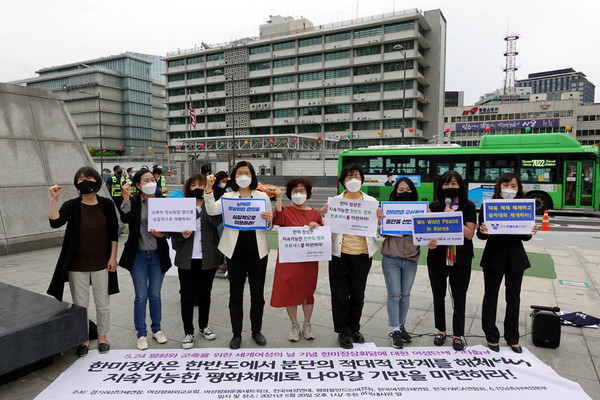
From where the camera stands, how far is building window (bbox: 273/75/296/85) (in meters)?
67.3

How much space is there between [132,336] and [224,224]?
187cm

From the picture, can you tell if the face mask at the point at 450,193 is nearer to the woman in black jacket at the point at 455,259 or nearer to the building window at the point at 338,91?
the woman in black jacket at the point at 455,259

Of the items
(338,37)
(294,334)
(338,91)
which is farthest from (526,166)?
(338,37)

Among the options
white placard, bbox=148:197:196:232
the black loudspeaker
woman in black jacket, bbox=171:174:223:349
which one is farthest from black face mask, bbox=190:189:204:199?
the black loudspeaker

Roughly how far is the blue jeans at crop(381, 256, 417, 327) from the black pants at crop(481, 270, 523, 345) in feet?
2.73

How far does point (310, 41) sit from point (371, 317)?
66.1 metres

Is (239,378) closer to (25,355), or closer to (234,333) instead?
(234,333)

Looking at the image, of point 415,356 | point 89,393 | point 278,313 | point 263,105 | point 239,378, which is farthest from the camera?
point 263,105

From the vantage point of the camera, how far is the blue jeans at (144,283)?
4.60m

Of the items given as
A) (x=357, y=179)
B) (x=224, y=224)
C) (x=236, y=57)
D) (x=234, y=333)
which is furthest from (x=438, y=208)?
(x=236, y=57)

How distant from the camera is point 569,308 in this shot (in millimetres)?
6109

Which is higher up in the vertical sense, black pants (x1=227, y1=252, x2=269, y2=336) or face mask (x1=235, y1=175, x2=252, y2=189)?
face mask (x1=235, y1=175, x2=252, y2=189)

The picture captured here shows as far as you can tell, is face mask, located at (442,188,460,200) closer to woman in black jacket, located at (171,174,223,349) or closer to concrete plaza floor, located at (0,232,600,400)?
concrete plaza floor, located at (0,232,600,400)

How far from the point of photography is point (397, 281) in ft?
15.2
